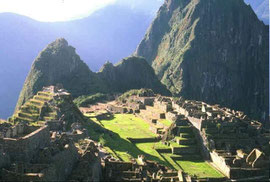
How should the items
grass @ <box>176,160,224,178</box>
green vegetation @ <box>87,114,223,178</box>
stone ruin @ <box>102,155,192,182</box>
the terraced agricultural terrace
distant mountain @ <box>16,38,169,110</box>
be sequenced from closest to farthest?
stone ruin @ <box>102,155,192,182</box>, grass @ <box>176,160,224,178</box>, the terraced agricultural terrace, green vegetation @ <box>87,114,223,178</box>, distant mountain @ <box>16,38,169,110</box>

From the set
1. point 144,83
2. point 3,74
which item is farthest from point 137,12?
point 3,74

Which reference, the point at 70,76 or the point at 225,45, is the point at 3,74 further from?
the point at 225,45

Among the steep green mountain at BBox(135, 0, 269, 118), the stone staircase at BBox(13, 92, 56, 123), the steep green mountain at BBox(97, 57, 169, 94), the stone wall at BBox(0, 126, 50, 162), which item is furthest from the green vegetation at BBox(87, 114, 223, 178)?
the steep green mountain at BBox(135, 0, 269, 118)

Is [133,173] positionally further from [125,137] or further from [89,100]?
[89,100]

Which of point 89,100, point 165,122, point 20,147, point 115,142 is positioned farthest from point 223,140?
point 89,100

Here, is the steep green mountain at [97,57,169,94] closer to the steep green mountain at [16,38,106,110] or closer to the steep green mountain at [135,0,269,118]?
the steep green mountain at [16,38,106,110]

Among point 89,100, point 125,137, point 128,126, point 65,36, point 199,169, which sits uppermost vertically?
point 65,36

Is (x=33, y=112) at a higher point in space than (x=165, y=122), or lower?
higher
